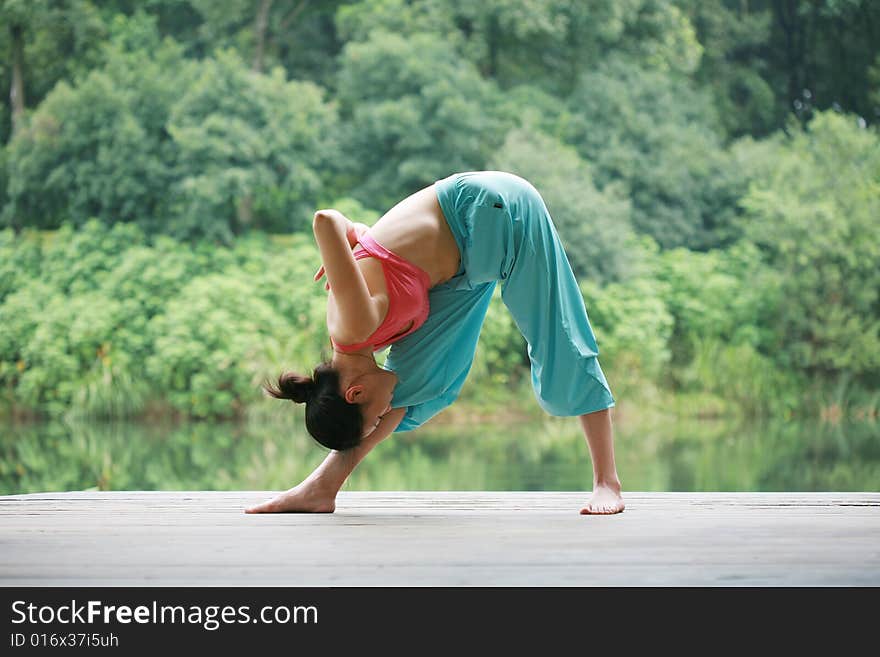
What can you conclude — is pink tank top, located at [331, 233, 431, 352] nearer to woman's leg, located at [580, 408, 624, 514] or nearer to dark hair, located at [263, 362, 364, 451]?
dark hair, located at [263, 362, 364, 451]

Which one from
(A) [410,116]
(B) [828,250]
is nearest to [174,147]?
(A) [410,116]

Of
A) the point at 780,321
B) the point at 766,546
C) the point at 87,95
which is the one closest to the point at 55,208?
the point at 87,95

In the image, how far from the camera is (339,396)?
6.77 feet

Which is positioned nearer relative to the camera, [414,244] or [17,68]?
[414,244]

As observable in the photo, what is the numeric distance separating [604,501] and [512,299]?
46 centimetres

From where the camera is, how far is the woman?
2.06 metres

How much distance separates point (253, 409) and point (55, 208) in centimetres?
324

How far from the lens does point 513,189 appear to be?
86.2 inches

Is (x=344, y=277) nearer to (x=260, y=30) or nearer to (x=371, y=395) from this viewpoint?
(x=371, y=395)

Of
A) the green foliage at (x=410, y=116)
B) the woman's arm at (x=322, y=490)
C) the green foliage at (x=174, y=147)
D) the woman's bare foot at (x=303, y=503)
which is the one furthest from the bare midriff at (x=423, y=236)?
the green foliage at (x=410, y=116)

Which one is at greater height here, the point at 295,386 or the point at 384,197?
the point at 295,386

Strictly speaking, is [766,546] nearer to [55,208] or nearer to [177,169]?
[177,169]

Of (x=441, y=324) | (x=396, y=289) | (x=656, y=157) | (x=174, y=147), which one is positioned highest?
(x=396, y=289)

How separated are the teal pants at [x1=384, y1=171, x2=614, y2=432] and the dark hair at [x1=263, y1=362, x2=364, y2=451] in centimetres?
16
